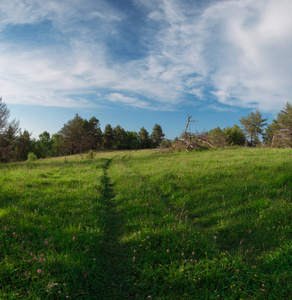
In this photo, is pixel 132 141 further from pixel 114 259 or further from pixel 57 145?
pixel 114 259

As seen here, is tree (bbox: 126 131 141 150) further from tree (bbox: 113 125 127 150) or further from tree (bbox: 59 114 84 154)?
tree (bbox: 59 114 84 154)

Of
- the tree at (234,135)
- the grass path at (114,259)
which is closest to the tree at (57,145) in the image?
the tree at (234,135)

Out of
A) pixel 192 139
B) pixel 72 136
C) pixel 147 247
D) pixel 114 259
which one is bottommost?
pixel 114 259

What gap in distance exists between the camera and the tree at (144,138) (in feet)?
232

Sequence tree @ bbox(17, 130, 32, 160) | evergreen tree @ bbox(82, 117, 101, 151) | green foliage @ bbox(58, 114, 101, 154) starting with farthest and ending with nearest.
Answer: evergreen tree @ bbox(82, 117, 101, 151), green foliage @ bbox(58, 114, 101, 154), tree @ bbox(17, 130, 32, 160)

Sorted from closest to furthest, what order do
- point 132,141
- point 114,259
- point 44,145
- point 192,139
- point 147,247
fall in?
point 114,259, point 147,247, point 192,139, point 44,145, point 132,141

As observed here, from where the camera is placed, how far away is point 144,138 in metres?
70.6

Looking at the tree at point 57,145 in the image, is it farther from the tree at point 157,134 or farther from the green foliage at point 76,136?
the tree at point 157,134

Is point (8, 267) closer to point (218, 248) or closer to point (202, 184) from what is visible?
point (218, 248)

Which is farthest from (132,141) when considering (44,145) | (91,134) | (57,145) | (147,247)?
(147,247)

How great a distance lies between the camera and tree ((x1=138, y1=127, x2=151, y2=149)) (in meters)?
70.6

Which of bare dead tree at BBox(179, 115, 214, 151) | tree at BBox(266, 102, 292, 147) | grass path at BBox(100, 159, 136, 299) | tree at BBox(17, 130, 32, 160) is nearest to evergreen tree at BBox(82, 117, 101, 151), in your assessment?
tree at BBox(17, 130, 32, 160)

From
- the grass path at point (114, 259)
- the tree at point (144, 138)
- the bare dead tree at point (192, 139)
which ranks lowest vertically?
the grass path at point (114, 259)

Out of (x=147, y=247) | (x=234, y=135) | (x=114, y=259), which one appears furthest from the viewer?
(x=234, y=135)
